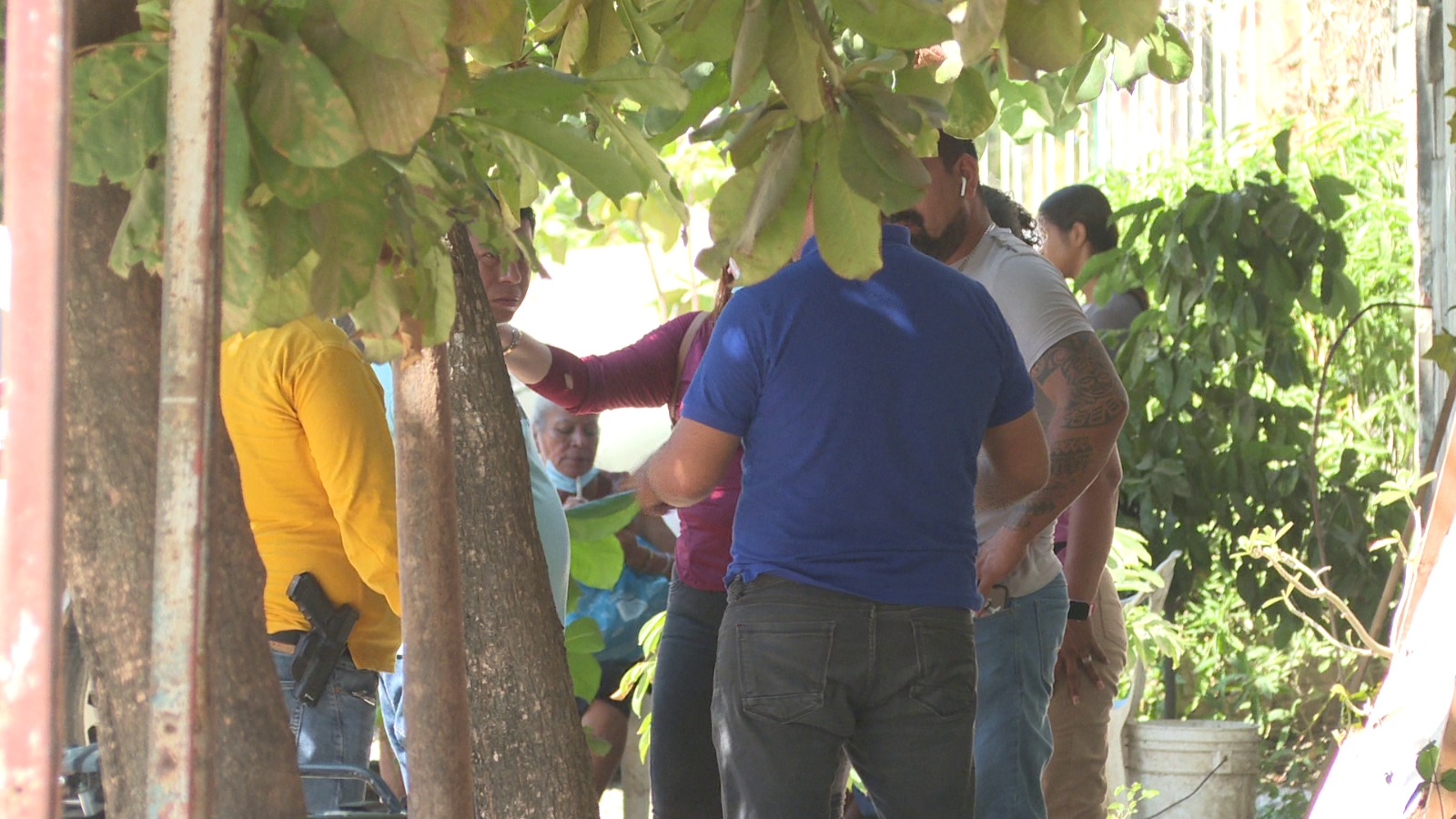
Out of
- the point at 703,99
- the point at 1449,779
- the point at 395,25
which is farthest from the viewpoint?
the point at 1449,779

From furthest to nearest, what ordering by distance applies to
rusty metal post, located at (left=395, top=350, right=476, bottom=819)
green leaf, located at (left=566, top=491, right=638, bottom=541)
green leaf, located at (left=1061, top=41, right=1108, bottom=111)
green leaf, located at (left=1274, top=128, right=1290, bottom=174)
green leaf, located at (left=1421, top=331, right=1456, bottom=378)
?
1. green leaf, located at (left=1274, top=128, right=1290, bottom=174)
2. green leaf, located at (left=1421, top=331, right=1456, bottom=378)
3. green leaf, located at (left=566, top=491, right=638, bottom=541)
4. green leaf, located at (left=1061, top=41, right=1108, bottom=111)
5. rusty metal post, located at (left=395, top=350, right=476, bottom=819)

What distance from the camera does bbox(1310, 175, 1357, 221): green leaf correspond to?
4.68 meters

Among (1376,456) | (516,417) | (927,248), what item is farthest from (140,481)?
(1376,456)

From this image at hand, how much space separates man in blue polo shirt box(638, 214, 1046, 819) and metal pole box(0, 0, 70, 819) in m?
1.69

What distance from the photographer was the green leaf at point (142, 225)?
1202mm

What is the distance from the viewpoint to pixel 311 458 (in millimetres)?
2615

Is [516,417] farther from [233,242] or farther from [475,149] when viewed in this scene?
[233,242]

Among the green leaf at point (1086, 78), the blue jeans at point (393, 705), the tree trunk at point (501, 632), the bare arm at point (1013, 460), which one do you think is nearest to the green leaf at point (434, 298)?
the tree trunk at point (501, 632)

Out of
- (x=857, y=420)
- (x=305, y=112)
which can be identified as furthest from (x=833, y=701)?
(x=305, y=112)

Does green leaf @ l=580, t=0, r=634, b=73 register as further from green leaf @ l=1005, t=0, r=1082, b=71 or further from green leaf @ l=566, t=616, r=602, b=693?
green leaf @ l=566, t=616, r=602, b=693

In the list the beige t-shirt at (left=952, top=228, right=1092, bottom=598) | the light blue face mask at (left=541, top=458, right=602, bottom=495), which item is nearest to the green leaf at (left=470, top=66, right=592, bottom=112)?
the beige t-shirt at (left=952, top=228, right=1092, bottom=598)

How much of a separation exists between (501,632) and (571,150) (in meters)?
0.80

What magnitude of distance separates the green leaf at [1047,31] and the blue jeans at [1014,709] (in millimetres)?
1511

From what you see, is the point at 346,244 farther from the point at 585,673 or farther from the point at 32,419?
the point at 585,673
